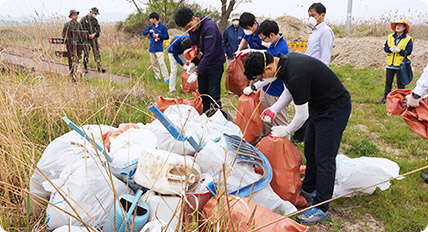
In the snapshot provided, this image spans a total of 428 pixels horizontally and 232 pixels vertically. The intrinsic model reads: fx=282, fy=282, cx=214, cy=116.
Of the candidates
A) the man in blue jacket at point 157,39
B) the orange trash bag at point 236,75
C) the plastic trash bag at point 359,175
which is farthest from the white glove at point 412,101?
the man in blue jacket at point 157,39

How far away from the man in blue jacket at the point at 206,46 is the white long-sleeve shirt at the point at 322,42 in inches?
46.0

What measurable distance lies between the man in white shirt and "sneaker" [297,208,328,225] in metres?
1.50

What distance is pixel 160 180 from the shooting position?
5.66 ft

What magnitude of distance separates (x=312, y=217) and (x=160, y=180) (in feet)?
4.16

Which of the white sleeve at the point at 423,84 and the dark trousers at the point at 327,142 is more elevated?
the white sleeve at the point at 423,84

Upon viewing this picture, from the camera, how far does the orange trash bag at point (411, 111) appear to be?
101 inches

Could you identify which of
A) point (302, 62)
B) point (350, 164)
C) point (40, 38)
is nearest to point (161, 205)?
point (302, 62)

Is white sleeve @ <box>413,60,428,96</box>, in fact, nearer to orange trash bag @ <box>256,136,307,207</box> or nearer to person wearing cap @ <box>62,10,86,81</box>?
orange trash bag @ <box>256,136,307,207</box>

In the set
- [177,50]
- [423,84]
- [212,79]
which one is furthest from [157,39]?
[423,84]

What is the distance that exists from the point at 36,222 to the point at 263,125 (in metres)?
2.41

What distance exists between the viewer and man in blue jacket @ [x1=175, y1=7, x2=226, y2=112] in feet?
11.2

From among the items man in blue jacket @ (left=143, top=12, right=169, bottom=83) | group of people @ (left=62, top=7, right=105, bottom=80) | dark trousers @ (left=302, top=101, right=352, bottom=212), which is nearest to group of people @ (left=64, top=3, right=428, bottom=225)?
dark trousers @ (left=302, top=101, right=352, bottom=212)

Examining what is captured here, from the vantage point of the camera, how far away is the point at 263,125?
3.39 meters

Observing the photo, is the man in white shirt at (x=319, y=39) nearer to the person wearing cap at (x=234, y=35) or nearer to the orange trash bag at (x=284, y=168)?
the orange trash bag at (x=284, y=168)
